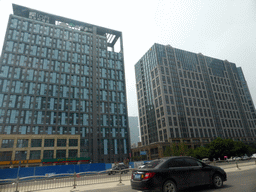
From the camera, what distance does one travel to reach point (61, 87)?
68625mm

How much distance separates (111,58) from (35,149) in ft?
167

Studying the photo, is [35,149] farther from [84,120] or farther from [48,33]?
[48,33]

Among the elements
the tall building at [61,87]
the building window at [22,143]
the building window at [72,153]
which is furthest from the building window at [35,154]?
the building window at [72,153]

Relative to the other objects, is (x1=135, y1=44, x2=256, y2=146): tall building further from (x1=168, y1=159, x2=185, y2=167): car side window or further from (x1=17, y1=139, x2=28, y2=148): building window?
(x1=168, y1=159, x2=185, y2=167): car side window

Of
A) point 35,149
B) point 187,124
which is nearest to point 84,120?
point 35,149

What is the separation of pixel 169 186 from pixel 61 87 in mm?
68351

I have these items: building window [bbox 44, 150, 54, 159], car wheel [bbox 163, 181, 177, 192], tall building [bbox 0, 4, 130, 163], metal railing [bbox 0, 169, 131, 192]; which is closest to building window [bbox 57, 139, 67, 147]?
tall building [bbox 0, 4, 130, 163]

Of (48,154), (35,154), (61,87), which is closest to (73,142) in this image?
(48,154)

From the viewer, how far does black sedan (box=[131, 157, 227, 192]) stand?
6.95 meters

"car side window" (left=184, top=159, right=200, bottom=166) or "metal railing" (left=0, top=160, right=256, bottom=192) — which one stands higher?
"car side window" (left=184, top=159, right=200, bottom=166)

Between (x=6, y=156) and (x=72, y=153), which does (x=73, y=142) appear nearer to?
(x=72, y=153)

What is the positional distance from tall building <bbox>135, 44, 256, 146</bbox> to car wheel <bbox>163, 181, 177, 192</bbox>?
70.2 m

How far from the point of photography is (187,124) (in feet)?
263

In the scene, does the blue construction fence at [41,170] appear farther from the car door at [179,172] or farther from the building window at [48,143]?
the car door at [179,172]
